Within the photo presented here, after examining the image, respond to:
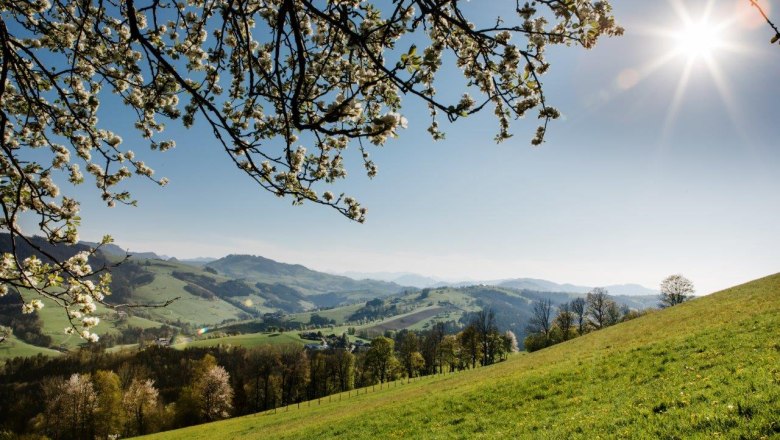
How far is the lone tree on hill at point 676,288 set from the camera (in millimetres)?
85125

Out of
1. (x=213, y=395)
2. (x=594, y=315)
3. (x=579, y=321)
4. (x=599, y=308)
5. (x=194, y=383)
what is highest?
(x=599, y=308)

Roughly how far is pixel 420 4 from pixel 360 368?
378 ft

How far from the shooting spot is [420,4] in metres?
3.90

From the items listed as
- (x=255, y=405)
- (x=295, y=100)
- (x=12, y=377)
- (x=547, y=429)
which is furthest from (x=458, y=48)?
(x=12, y=377)

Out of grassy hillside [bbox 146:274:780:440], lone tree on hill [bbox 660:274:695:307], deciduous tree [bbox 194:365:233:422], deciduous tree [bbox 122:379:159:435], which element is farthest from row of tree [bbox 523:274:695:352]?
deciduous tree [bbox 122:379:159:435]

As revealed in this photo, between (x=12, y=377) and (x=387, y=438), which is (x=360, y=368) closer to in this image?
(x=387, y=438)

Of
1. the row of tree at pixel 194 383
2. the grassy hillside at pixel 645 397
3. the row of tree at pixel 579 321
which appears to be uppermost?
the grassy hillside at pixel 645 397

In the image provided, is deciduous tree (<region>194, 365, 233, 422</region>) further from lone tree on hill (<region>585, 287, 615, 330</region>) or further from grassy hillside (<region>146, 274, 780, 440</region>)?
lone tree on hill (<region>585, 287, 615, 330</region>)

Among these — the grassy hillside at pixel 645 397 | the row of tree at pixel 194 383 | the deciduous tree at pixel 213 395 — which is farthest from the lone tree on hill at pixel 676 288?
the deciduous tree at pixel 213 395

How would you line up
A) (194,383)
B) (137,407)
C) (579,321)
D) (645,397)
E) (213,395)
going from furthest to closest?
1. (579,321)
2. (194,383)
3. (213,395)
4. (137,407)
5. (645,397)

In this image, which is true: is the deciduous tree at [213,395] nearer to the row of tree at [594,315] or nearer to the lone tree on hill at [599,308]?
the row of tree at [594,315]

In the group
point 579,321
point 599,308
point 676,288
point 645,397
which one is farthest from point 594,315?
point 645,397

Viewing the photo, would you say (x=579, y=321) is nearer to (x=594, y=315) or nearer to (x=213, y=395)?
(x=594, y=315)

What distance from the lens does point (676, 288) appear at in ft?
284
